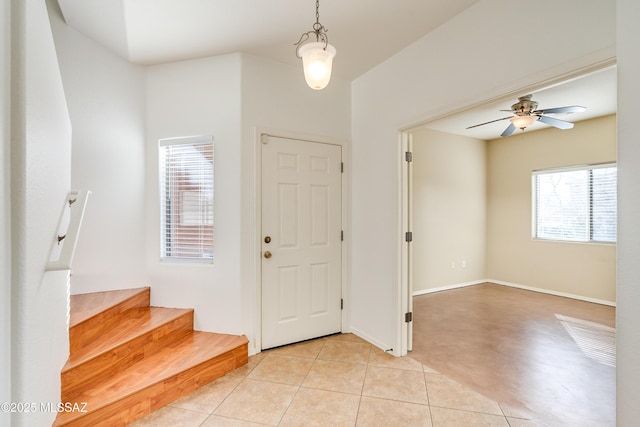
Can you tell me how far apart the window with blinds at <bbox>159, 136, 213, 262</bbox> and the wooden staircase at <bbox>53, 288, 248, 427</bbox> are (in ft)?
1.75

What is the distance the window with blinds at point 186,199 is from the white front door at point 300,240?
55cm

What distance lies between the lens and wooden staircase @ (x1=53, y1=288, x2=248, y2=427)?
5.78 ft

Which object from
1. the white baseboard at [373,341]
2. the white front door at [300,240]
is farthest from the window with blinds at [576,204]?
the white front door at [300,240]

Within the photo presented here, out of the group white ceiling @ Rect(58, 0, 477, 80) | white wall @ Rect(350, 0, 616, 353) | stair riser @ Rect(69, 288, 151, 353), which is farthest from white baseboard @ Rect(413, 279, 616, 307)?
stair riser @ Rect(69, 288, 151, 353)

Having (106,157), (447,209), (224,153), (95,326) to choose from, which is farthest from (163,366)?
(447,209)

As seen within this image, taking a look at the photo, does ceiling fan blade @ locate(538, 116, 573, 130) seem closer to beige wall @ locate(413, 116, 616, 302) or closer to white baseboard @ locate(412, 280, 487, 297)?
beige wall @ locate(413, 116, 616, 302)

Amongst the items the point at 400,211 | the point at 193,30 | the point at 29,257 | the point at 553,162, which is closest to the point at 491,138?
the point at 553,162

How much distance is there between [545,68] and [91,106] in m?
3.44

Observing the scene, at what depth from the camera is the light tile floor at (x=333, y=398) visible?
1.84 m

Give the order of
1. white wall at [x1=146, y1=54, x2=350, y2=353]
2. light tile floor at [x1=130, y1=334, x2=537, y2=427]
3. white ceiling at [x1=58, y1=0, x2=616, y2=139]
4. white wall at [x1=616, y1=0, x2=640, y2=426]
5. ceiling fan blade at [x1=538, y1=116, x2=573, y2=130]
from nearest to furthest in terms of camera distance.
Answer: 1. white wall at [x1=616, y1=0, x2=640, y2=426]
2. light tile floor at [x1=130, y1=334, x2=537, y2=427]
3. white ceiling at [x1=58, y1=0, x2=616, y2=139]
4. white wall at [x1=146, y1=54, x2=350, y2=353]
5. ceiling fan blade at [x1=538, y1=116, x2=573, y2=130]

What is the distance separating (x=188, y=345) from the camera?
2.48 metres

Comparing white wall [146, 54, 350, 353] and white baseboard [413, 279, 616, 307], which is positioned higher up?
white wall [146, 54, 350, 353]

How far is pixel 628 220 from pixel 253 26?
2525mm

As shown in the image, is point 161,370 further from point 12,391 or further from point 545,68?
Answer: point 545,68
